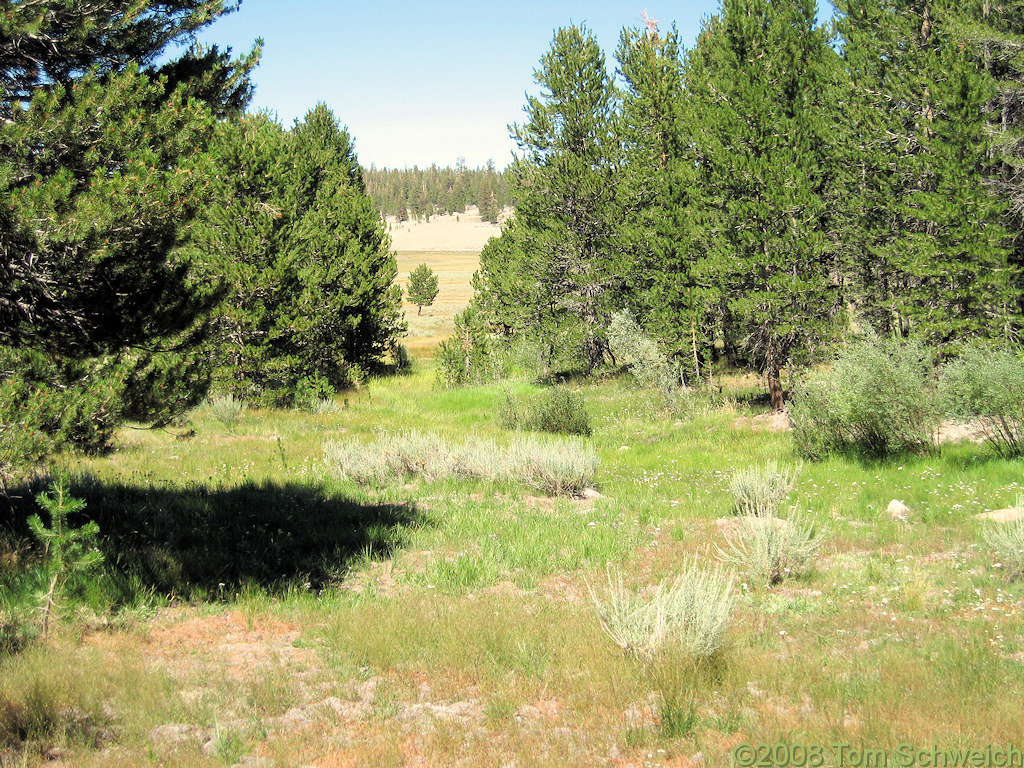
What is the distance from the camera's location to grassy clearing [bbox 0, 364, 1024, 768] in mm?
3404

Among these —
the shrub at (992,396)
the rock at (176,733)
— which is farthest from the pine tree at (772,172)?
the rock at (176,733)

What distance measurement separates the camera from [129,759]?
3182mm

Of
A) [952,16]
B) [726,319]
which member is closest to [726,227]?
[726,319]

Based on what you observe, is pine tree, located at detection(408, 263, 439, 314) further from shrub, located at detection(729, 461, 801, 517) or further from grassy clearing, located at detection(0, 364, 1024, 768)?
shrub, located at detection(729, 461, 801, 517)

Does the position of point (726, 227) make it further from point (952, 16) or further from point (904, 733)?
point (904, 733)

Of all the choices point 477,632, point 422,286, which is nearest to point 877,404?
point 477,632

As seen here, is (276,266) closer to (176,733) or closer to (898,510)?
(898,510)

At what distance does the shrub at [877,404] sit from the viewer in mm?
10828

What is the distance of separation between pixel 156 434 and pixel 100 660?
10.3 m

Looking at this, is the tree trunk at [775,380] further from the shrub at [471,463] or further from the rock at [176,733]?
the rock at [176,733]

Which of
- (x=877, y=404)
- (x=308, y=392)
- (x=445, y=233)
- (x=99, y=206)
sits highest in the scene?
(x=445, y=233)

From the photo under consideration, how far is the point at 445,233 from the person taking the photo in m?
137

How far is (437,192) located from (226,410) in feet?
498

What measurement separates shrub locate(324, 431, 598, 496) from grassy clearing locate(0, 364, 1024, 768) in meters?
0.41
